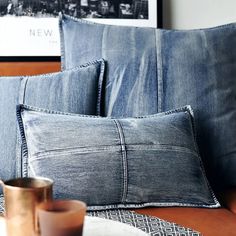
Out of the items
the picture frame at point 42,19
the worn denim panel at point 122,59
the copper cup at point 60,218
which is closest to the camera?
the copper cup at point 60,218

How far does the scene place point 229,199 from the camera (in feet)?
4.72

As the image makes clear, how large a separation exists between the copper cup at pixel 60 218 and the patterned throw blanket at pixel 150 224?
0.40 m

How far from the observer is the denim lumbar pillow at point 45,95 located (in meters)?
1.37

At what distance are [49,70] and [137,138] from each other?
2.13 ft

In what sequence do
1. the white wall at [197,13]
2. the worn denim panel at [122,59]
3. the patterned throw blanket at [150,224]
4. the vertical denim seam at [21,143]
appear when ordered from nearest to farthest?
the patterned throw blanket at [150,224] < the vertical denim seam at [21,143] < the worn denim panel at [122,59] < the white wall at [197,13]

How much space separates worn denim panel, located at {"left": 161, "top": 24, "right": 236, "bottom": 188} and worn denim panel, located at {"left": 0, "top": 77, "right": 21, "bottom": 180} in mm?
450

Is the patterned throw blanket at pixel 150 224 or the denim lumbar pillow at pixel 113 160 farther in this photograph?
the denim lumbar pillow at pixel 113 160

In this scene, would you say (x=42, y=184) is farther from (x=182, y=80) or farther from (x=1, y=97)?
(x=182, y=80)

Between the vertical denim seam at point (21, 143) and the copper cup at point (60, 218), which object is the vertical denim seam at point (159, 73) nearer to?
the vertical denim seam at point (21, 143)

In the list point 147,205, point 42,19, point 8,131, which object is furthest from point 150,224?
point 42,19

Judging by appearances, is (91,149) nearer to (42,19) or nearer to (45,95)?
(45,95)

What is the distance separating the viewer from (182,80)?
1.51 meters

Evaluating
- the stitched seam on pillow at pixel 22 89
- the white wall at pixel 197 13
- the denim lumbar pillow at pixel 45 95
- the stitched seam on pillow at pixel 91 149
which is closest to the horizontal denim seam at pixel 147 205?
the stitched seam on pillow at pixel 91 149

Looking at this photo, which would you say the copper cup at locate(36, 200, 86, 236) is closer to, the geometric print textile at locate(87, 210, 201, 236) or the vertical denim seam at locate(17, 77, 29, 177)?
the geometric print textile at locate(87, 210, 201, 236)
